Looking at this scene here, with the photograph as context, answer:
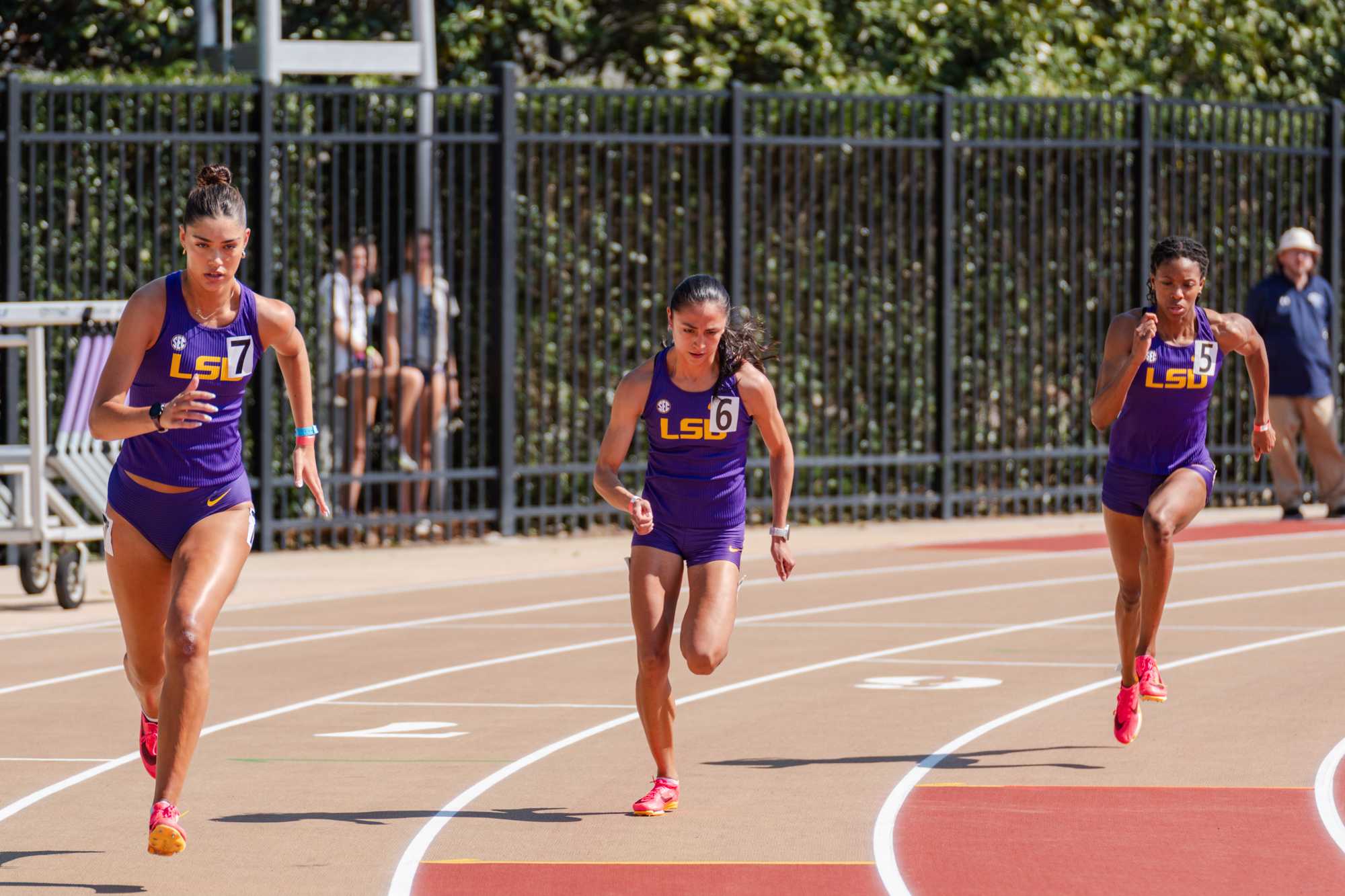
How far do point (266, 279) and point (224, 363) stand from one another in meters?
9.21

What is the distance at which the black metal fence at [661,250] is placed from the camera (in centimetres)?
1678

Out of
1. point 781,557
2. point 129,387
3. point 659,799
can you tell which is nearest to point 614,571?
point 781,557

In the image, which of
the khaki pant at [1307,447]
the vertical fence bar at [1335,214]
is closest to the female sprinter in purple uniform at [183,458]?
the khaki pant at [1307,447]

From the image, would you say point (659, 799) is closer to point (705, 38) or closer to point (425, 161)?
point (425, 161)

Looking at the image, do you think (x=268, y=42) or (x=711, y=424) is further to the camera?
(x=268, y=42)

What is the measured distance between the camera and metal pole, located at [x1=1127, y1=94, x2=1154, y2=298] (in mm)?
19859

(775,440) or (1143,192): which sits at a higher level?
(1143,192)

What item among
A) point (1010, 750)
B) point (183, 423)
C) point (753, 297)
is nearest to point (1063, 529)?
point (753, 297)

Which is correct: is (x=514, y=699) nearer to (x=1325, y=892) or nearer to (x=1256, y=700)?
(x=1256, y=700)

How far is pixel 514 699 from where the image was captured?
1104 cm

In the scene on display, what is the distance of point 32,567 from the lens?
566 inches

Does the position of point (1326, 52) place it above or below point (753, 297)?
above

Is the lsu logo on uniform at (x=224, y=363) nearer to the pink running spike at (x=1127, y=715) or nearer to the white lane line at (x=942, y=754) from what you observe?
the white lane line at (x=942, y=754)

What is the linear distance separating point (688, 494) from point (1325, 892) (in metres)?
2.57
